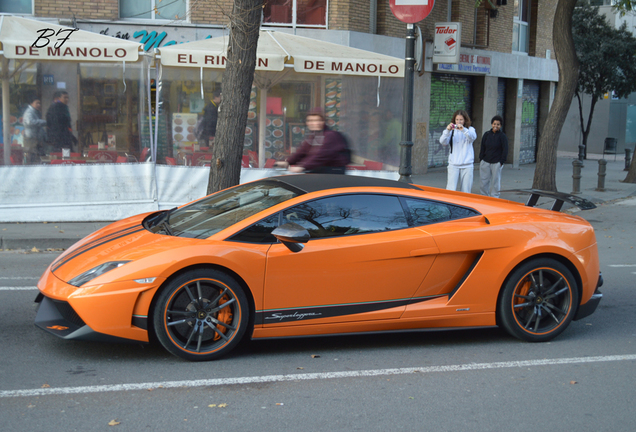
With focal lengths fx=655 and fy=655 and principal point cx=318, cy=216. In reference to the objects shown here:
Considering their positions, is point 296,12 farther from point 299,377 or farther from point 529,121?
point 529,121

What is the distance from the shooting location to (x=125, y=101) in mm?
11625

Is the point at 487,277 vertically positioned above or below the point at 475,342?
above

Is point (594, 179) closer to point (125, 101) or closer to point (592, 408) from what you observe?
point (125, 101)

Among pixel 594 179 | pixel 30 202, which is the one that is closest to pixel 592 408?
pixel 30 202

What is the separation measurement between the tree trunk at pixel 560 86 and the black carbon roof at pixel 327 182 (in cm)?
1020

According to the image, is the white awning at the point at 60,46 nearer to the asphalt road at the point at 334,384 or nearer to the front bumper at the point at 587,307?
the asphalt road at the point at 334,384

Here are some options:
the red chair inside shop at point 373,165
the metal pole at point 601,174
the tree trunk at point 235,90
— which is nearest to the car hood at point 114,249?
the tree trunk at point 235,90

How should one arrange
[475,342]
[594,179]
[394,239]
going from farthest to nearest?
[594,179] → [475,342] → [394,239]

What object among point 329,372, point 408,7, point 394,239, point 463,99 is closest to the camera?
point 329,372

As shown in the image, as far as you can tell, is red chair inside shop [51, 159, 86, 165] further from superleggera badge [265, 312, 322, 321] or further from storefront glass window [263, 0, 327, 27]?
superleggera badge [265, 312, 322, 321]

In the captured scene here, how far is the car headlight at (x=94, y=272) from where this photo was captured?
4.47 meters

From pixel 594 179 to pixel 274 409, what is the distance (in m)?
19.1

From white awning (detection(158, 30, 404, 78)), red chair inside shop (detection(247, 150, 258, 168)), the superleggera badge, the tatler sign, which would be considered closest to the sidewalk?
red chair inside shop (detection(247, 150, 258, 168))

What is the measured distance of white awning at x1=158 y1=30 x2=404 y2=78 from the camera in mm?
11289
